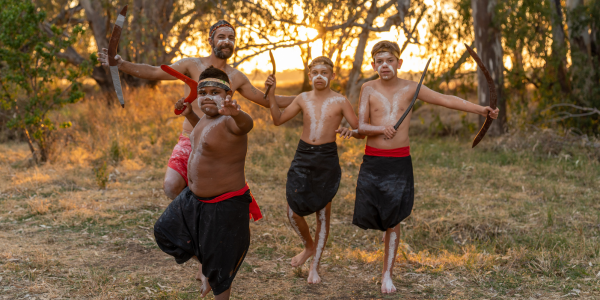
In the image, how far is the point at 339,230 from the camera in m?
5.07

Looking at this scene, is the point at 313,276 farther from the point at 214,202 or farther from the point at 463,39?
the point at 463,39

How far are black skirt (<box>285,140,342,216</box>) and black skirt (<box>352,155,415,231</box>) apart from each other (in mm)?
254

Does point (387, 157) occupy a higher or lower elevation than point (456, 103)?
lower

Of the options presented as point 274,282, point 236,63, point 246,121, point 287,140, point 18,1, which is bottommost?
point 274,282

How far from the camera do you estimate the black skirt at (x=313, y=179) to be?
3541mm

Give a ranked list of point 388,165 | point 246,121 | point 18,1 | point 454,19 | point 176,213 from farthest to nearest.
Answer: point 454,19
point 18,1
point 388,165
point 176,213
point 246,121

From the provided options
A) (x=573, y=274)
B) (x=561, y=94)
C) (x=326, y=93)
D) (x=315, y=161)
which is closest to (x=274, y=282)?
(x=315, y=161)

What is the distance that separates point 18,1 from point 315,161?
618 cm

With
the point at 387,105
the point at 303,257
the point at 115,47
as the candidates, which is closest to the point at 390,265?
the point at 303,257

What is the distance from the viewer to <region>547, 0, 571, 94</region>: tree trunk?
9.00 m

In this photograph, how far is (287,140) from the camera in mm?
9188

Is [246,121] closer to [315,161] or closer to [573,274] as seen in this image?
[315,161]

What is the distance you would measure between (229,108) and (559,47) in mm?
8660

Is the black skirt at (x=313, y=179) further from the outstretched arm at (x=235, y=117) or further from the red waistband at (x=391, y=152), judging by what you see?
the outstretched arm at (x=235, y=117)
